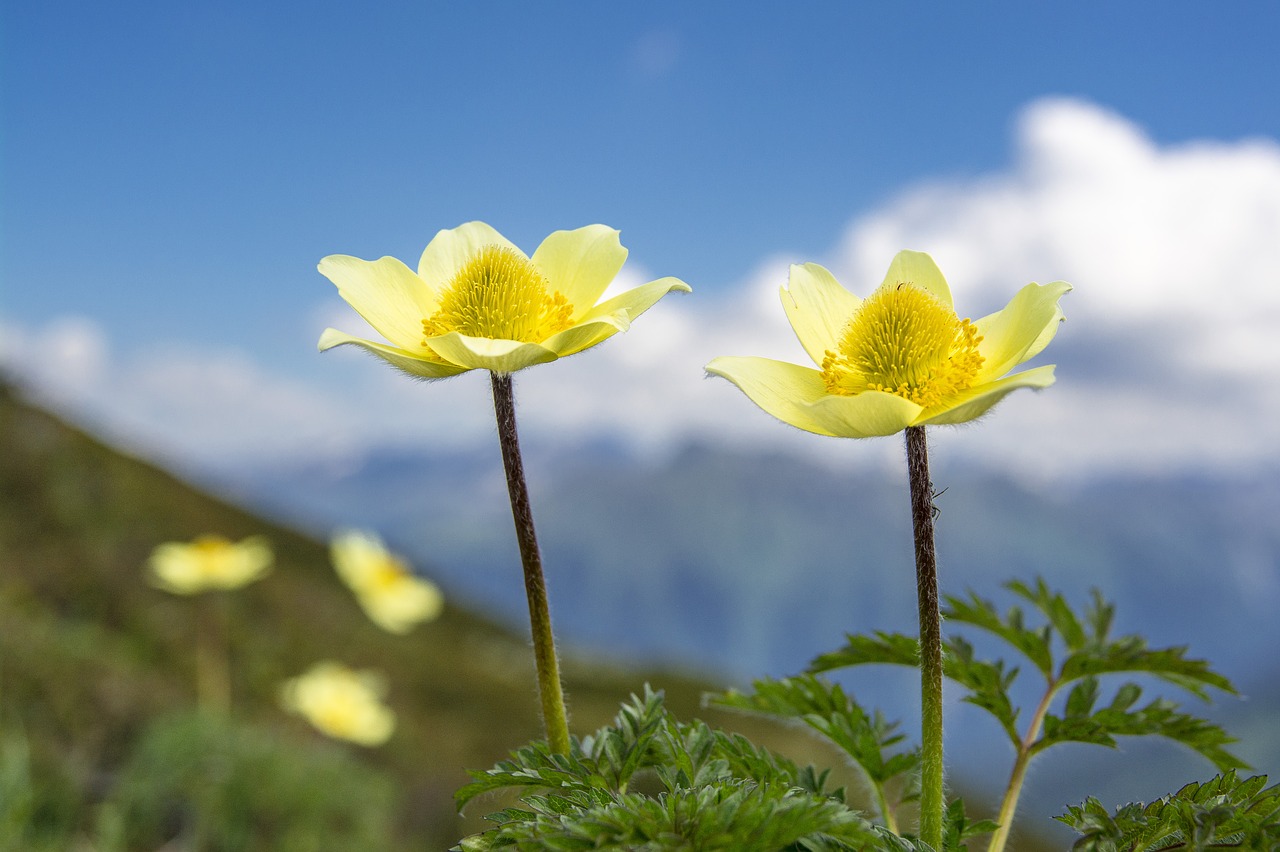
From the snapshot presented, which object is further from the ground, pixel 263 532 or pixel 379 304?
pixel 263 532

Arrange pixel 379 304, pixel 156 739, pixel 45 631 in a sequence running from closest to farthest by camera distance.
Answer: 1. pixel 379 304
2. pixel 156 739
3. pixel 45 631

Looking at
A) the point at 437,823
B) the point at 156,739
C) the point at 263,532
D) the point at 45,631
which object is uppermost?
the point at 263,532

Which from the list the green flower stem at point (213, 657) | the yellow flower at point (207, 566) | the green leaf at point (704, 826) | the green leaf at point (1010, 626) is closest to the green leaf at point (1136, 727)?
the green leaf at point (1010, 626)

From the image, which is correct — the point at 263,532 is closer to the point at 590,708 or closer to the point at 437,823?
the point at 590,708

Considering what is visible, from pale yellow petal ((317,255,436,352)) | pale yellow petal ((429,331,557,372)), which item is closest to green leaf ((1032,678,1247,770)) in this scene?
pale yellow petal ((429,331,557,372))

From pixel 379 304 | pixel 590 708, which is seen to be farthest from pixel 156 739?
pixel 590 708

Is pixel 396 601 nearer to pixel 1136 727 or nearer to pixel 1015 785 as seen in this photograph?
pixel 1015 785

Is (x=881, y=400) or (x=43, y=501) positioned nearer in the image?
(x=881, y=400)

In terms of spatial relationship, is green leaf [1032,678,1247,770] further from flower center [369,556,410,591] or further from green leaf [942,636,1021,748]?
flower center [369,556,410,591]
